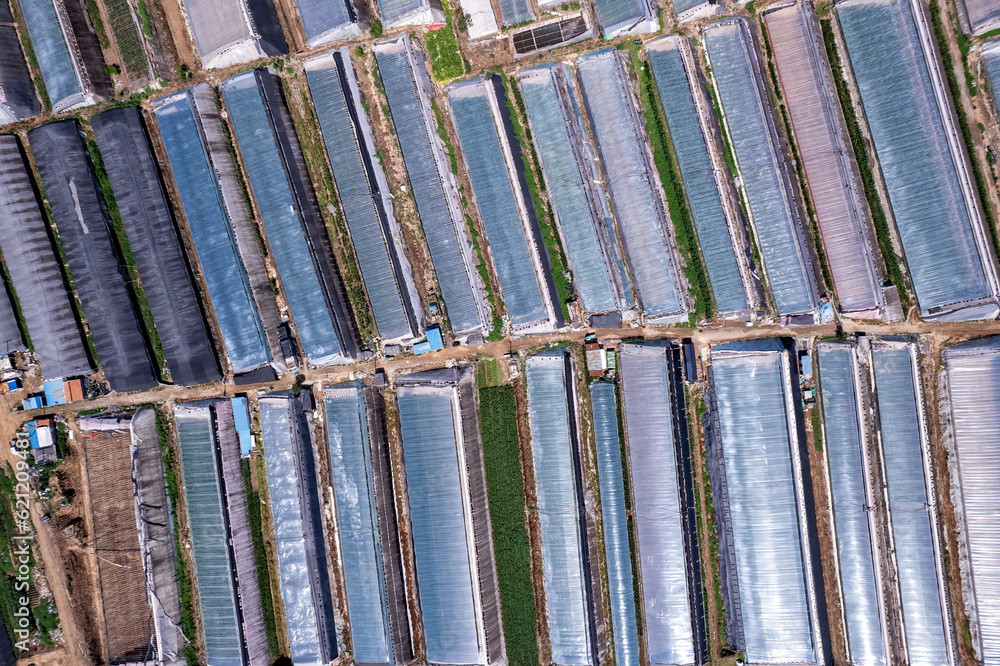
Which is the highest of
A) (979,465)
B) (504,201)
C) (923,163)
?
(504,201)

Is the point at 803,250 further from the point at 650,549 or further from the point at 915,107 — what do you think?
the point at 650,549

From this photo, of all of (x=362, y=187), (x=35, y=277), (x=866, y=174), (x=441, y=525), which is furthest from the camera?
(x=35, y=277)

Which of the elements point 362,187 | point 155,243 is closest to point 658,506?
point 362,187

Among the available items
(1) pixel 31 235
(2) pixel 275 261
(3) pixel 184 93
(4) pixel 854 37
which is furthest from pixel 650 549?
(1) pixel 31 235

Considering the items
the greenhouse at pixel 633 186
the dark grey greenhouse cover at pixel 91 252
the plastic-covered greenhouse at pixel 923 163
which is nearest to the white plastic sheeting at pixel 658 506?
the greenhouse at pixel 633 186

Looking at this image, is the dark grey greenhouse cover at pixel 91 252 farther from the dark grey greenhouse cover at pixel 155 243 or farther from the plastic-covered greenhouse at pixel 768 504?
the plastic-covered greenhouse at pixel 768 504

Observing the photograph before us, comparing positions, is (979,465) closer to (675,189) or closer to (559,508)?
(675,189)
